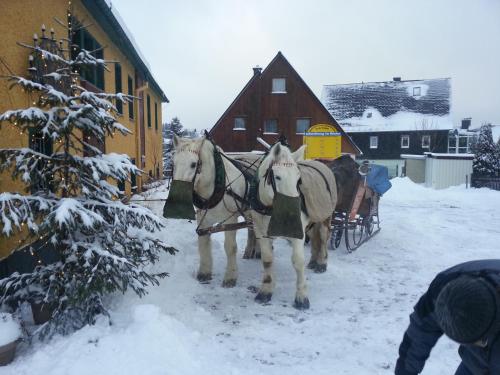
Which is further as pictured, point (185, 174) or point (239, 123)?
point (239, 123)

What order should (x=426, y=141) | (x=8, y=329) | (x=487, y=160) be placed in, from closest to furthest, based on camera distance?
(x=8, y=329), (x=487, y=160), (x=426, y=141)

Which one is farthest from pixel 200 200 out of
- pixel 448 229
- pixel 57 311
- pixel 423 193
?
pixel 423 193

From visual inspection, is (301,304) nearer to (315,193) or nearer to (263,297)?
(263,297)

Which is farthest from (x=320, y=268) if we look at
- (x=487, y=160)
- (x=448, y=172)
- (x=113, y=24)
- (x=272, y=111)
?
(x=487, y=160)

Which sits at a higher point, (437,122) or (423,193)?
(437,122)

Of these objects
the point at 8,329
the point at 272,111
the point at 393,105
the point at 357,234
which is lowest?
the point at 357,234

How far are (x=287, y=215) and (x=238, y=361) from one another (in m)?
1.64

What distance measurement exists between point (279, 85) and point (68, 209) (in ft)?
77.5

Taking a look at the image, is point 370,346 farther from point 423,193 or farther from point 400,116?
point 400,116

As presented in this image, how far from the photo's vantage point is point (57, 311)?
343 centimetres

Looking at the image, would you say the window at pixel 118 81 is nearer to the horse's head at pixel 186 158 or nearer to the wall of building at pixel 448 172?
the horse's head at pixel 186 158

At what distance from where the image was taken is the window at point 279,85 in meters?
25.2

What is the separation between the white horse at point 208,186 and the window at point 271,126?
67.8 feet

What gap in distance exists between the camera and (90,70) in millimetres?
3852
